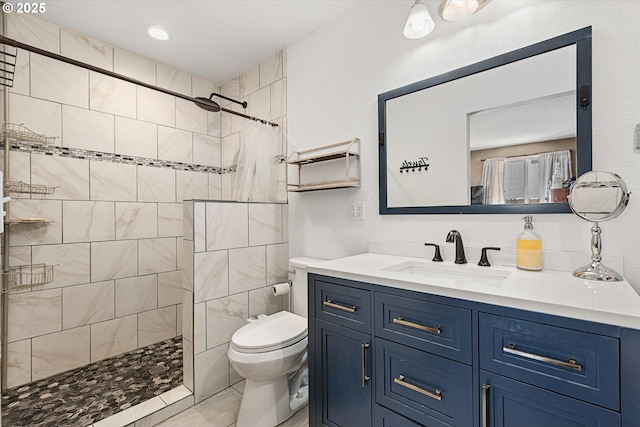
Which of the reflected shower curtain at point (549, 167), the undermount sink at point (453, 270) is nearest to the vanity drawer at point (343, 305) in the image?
the undermount sink at point (453, 270)

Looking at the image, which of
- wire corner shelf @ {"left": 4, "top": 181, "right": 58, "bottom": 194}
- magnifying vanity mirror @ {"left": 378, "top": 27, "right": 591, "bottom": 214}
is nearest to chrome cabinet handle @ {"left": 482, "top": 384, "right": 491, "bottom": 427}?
magnifying vanity mirror @ {"left": 378, "top": 27, "right": 591, "bottom": 214}

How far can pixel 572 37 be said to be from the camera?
123 centimetres

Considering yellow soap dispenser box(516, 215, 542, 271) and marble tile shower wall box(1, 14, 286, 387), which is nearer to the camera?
yellow soap dispenser box(516, 215, 542, 271)

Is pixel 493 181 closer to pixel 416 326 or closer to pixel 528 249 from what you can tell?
pixel 528 249

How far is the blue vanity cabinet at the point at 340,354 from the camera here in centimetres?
126

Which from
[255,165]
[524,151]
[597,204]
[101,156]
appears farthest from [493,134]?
[101,156]

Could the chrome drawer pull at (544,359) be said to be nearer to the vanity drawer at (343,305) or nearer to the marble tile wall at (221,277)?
the vanity drawer at (343,305)

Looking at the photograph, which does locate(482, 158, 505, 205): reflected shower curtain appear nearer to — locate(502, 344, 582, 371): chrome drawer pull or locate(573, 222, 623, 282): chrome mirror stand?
locate(573, 222, 623, 282): chrome mirror stand

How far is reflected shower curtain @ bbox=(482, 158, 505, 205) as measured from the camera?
1415 mm

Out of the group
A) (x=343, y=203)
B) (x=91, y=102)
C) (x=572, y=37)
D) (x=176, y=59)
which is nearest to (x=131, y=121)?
(x=91, y=102)

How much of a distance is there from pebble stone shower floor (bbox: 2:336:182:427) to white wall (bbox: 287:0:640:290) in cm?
131

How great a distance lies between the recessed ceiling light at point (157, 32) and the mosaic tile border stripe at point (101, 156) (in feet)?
3.22

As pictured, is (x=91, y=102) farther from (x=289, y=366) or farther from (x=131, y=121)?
(x=289, y=366)

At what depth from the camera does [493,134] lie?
4.73 ft
